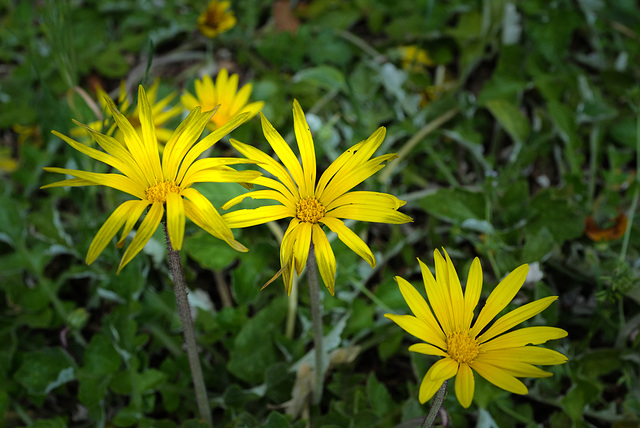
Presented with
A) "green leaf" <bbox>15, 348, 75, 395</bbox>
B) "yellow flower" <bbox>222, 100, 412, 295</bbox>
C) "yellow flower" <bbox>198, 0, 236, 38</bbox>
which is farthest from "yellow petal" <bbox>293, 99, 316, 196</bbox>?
"yellow flower" <bbox>198, 0, 236, 38</bbox>

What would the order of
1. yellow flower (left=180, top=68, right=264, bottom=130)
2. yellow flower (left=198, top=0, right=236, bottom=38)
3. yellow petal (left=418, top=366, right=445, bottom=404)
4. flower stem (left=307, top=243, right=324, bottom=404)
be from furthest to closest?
yellow flower (left=198, top=0, right=236, bottom=38)
yellow flower (left=180, top=68, right=264, bottom=130)
flower stem (left=307, top=243, right=324, bottom=404)
yellow petal (left=418, top=366, right=445, bottom=404)

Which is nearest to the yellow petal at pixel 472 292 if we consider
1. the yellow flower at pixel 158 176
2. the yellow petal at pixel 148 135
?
the yellow flower at pixel 158 176

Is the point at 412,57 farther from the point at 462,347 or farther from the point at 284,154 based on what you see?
the point at 462,347

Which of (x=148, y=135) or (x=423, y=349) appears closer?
(x=423, y=349)

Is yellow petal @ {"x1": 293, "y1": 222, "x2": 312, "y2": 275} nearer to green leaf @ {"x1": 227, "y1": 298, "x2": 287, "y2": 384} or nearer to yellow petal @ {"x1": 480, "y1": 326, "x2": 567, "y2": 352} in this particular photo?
yellow petal @ {"x1": 480, "y1": 326, "x2": 567, "y2": 352}

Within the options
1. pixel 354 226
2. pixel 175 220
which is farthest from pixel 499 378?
pixel 354 226

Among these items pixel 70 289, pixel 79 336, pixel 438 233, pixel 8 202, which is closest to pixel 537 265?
pixel 438 233
